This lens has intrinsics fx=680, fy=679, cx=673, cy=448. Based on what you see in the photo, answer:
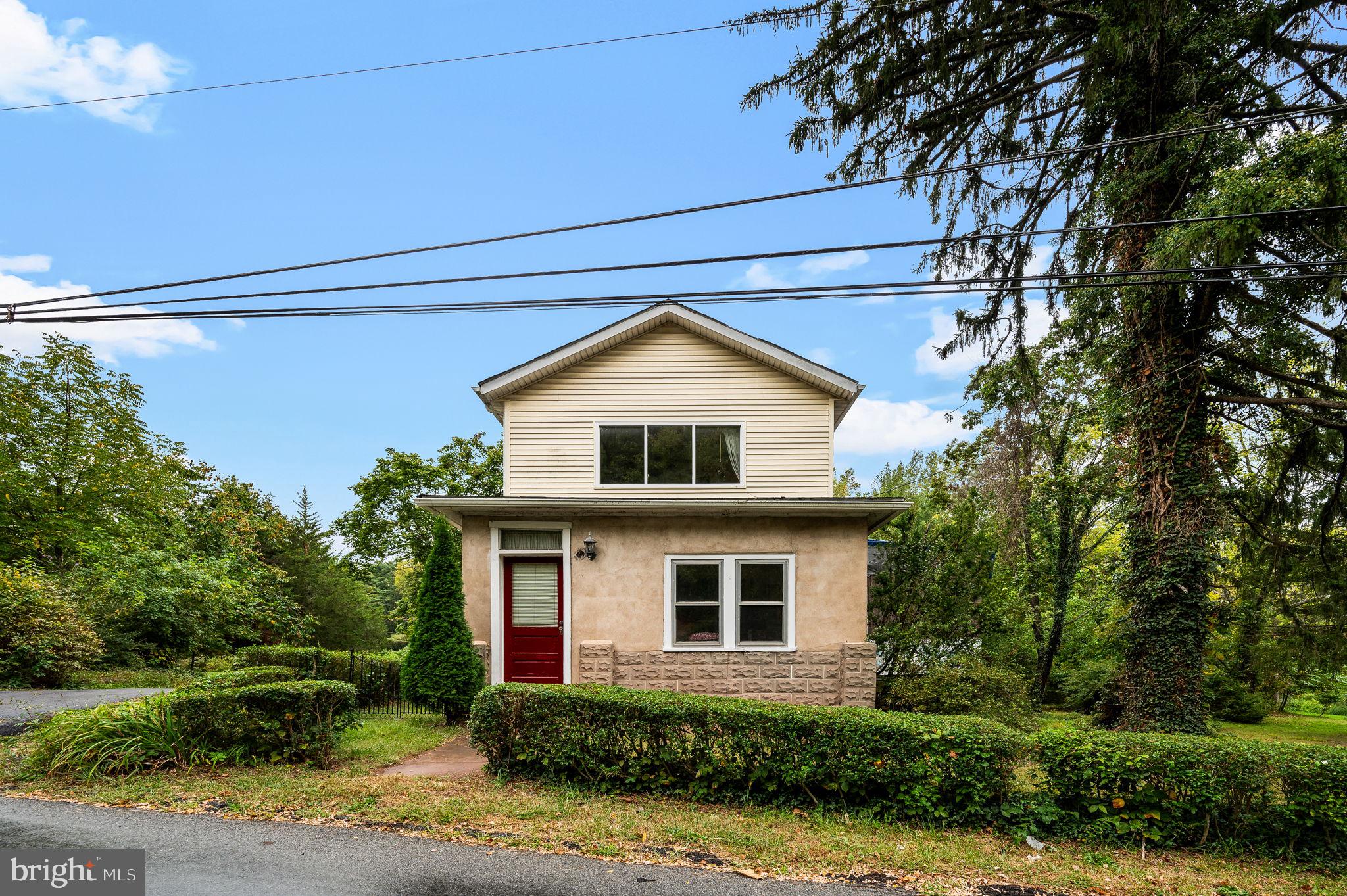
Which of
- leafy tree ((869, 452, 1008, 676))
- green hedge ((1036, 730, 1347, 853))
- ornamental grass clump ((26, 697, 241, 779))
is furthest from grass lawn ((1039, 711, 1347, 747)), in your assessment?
ornamental grass clump ((26, 697, 241, 779))

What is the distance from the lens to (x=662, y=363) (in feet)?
41.9

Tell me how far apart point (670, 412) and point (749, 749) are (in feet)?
23.4

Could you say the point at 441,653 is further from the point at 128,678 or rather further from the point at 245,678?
the point at 128,678

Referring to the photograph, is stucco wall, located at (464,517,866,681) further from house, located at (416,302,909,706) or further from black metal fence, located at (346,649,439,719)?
black metal fence, located at (346,649,439,719)

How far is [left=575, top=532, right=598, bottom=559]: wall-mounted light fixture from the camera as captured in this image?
10.9 m

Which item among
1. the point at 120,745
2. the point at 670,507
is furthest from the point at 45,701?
the point at 670,507

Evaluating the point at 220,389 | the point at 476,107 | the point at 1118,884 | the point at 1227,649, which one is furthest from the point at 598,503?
the point at 1227,649

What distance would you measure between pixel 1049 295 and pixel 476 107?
35.2 ft

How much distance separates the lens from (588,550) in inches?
429

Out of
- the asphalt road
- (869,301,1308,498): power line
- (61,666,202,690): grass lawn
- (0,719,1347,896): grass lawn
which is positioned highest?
(869,301,1308,498): power line

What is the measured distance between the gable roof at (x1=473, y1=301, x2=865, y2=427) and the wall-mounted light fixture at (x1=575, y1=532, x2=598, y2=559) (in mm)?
3392

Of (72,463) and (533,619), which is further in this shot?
(72,463)

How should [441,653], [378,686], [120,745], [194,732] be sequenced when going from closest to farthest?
[120,745] → [194,732] → [441,653] → [378,686]

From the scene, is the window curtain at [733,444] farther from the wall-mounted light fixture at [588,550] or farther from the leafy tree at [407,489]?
the leafy tree at [407,489]
